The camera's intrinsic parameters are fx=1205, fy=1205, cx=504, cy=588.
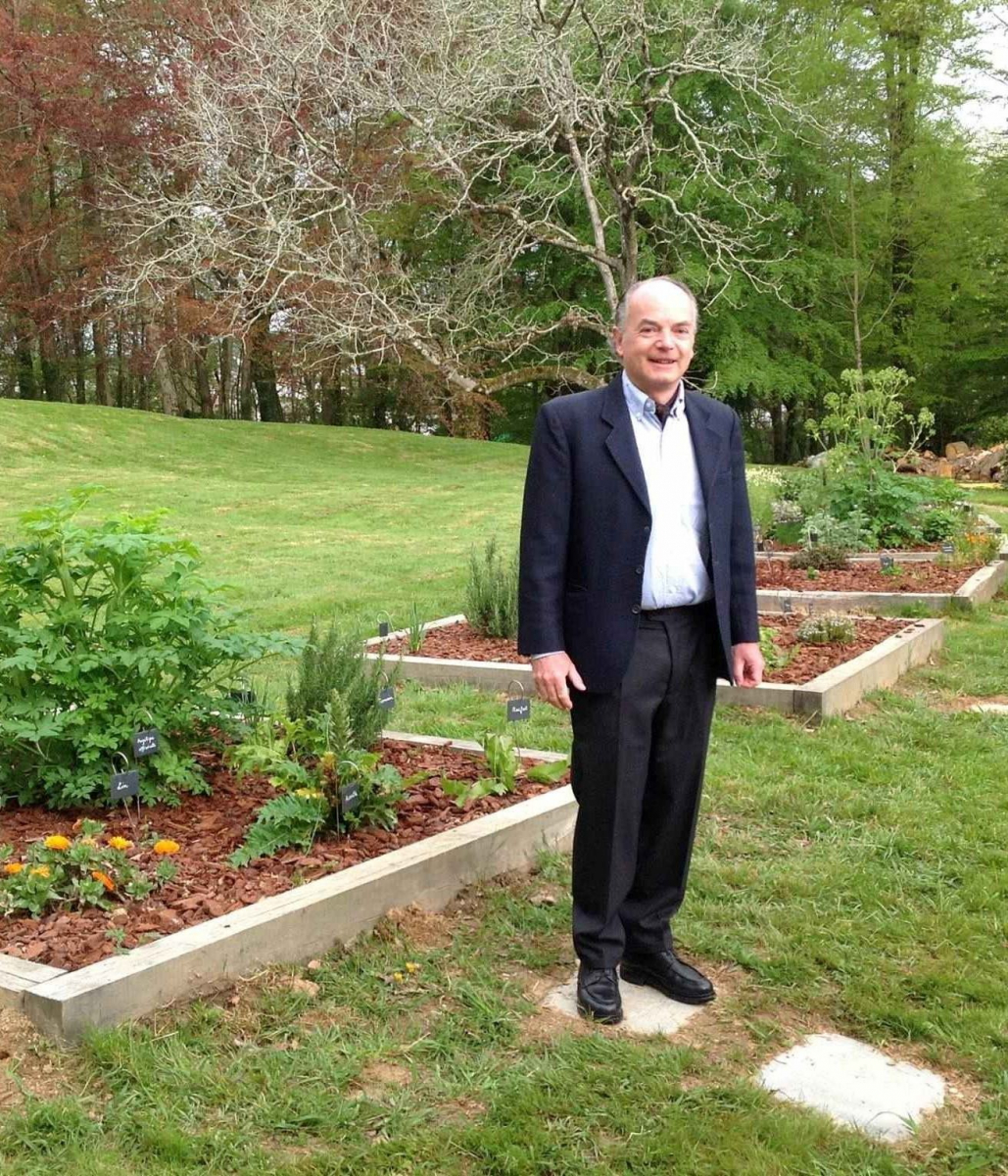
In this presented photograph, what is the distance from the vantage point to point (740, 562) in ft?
11.1

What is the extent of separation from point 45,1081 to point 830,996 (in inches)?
81.4

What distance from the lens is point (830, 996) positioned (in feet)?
11.1

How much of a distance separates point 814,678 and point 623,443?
3.62 meters

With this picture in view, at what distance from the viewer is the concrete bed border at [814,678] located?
20.1 feet

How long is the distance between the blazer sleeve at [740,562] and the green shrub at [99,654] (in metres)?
1.73

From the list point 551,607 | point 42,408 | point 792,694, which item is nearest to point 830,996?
point 551,607

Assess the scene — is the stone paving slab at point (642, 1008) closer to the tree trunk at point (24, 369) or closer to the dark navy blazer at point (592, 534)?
the dark navy blazer at point (592, 534)

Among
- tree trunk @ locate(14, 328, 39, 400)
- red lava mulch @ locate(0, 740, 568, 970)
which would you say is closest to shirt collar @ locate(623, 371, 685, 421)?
red lava mulch @ locate(0, 740, 568, 970)

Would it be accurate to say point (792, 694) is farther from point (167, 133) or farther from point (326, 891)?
point (167, 133)

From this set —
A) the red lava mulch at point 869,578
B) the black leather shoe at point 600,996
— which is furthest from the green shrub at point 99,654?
the red lava mulch at point 869,578

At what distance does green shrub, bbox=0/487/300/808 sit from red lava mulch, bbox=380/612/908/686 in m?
3.04

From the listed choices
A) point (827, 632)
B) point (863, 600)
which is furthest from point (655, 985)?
point (863, 600)

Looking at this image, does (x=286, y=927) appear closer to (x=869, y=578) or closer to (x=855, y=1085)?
(x=855, y=1085)

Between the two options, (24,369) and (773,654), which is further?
(24,369)
